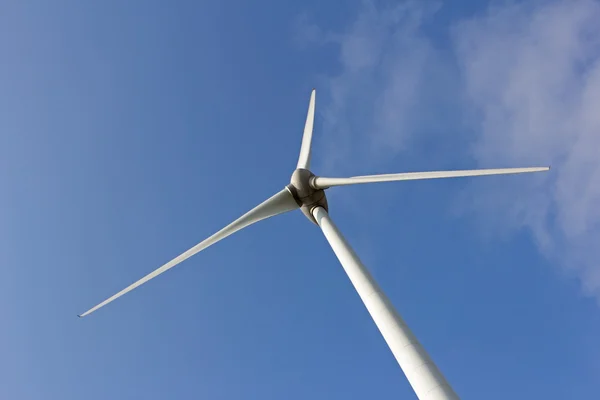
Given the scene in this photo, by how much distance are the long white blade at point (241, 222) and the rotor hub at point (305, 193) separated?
0.37 meters

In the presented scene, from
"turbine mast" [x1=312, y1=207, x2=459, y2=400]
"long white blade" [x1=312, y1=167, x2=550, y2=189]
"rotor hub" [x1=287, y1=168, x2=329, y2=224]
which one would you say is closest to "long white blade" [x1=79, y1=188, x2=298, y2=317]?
"rotor hub" [x1=287, y1=168, x2=329, y2=224]

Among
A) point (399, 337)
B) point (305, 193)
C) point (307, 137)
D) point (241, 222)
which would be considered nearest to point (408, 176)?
point (305, 193)

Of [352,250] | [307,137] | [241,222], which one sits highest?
[307,137]

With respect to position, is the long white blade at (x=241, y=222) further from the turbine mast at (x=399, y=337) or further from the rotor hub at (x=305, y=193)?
the turbine mast at (x=399, y=337)

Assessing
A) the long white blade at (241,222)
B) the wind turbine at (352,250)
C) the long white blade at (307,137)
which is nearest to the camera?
the wind turbine at (352,250)

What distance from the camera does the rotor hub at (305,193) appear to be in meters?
28.4

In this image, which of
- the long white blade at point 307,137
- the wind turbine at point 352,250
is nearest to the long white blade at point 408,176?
the wind turbine at point 352,250

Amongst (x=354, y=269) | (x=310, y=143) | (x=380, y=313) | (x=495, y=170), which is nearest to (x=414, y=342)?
(x=380, y=313)

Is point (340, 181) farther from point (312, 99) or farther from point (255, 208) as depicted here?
point (312, 99)

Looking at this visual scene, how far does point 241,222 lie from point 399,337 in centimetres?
1370

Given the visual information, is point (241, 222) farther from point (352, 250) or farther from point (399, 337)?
point (399, 337)

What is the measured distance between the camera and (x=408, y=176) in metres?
22.5

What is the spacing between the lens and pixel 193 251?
26703 mm

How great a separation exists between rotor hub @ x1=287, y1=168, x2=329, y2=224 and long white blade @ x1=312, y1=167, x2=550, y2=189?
382 mm
